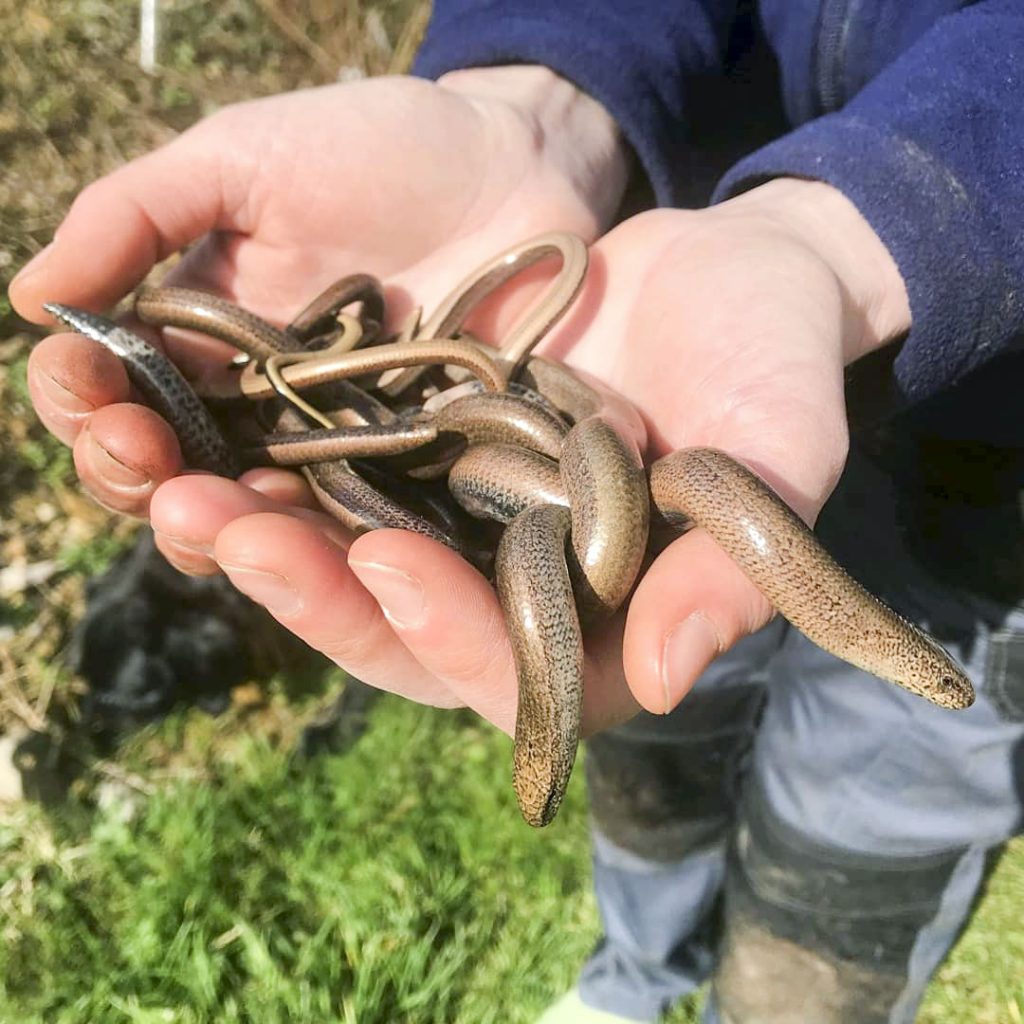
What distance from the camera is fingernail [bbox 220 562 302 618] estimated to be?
133 centimetres

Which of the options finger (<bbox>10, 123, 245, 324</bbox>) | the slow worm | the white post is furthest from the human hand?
the white post

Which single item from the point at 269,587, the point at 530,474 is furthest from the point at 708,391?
the point at 269,587

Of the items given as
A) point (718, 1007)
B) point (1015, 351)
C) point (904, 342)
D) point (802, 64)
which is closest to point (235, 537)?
point (904, 342)

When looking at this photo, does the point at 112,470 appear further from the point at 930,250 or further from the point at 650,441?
the point at 930,250

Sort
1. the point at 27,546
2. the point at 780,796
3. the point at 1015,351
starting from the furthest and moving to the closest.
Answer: the point at 27,546 < the point at 780,796 < the point at 1015,351

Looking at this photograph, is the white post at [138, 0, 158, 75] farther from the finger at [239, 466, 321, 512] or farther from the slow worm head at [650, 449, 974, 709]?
the slow worm head at [650, 449, 974, 709]

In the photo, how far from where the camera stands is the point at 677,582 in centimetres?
124

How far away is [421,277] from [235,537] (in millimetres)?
1193

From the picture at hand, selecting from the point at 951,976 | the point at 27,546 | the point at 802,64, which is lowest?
the point at 951,976

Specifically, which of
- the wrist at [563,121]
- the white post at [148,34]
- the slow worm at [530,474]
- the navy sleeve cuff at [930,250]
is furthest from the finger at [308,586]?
the white post at [148,34]

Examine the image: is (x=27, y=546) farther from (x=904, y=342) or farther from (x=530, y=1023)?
(x=904, y=342)

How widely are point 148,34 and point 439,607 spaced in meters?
4.28

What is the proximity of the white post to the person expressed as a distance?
8.65ft

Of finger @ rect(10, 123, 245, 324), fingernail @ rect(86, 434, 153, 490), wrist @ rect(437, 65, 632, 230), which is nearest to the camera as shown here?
fingernail @ rect(86, 434, 153, 490)
